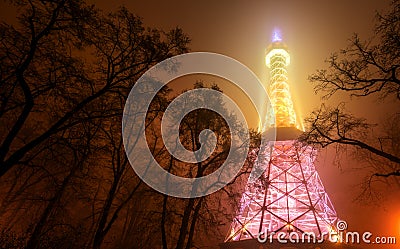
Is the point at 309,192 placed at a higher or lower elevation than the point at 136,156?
higher

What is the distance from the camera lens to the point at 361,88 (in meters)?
8.48

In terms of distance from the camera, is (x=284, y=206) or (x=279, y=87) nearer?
(x=284, y=206)

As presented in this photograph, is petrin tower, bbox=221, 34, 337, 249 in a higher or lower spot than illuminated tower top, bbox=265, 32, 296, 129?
lower

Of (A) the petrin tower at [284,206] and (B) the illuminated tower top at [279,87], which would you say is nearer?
(A) the petrin tower at [284,206]

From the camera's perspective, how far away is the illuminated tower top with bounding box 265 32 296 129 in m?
34.9

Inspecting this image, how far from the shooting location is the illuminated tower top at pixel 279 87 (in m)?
34.9

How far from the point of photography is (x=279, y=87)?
3909cm

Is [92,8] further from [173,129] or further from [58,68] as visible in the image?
[173,129]

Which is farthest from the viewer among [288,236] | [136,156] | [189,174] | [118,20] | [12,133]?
[288,236]

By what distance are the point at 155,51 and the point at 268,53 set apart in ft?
121

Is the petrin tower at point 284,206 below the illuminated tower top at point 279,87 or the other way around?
below

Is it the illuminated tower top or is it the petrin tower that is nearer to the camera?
the petrin tower

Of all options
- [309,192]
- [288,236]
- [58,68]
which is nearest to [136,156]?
[58,68]

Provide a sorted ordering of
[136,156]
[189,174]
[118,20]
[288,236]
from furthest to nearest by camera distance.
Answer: [288,236], [189,174], [136,156], [118,20]
